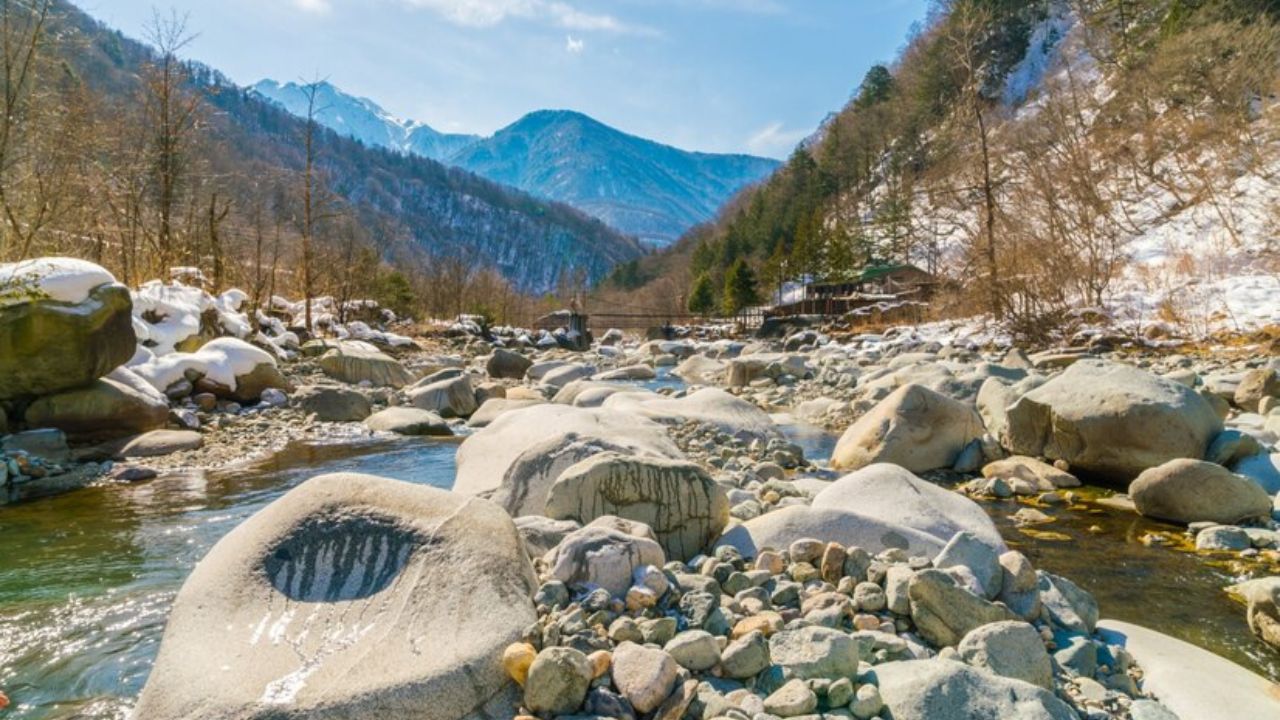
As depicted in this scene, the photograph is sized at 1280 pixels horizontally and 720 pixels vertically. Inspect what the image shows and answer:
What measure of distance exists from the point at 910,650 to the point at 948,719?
55cm

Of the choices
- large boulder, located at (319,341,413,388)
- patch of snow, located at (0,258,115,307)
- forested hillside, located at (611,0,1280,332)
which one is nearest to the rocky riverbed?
patch of snow, located at (0,258,115,307)

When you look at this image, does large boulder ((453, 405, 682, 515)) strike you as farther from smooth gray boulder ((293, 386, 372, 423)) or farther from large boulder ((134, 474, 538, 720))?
smooth gray boulder ((293, 386, 372, 423))

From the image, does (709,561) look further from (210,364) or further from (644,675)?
(210,364)

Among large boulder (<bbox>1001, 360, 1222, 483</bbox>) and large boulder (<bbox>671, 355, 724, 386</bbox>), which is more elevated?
large boulder (<bbox>1001, 360, 1222, 483</bbox>)

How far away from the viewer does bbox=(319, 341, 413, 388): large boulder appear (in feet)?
50.0

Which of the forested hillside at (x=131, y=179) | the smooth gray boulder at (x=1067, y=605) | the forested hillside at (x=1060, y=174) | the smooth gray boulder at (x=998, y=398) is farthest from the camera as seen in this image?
the forested hillside at (x=1060, y=174)

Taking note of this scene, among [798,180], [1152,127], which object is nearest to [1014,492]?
[1152,127]

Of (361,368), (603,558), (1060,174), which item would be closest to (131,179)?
(361,368)

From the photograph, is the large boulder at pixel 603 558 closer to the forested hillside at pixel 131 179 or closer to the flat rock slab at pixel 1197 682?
the flat rock slab at pixel 1197 682

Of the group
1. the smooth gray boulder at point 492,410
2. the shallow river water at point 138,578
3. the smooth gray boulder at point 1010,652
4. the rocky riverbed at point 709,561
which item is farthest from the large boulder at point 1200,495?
the smooth gray boulder at point 492,410

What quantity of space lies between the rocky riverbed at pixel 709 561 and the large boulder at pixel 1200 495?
0.02 metres

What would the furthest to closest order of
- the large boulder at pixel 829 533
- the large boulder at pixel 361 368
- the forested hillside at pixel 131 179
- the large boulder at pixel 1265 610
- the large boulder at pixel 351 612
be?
1. the large boulder at pixel 361 368
2. the forested hillside at pixel 131 179
3. the large boulder at pixel 829 533
4. the large boulder at pixel 1265 610
5. the large boulder at pixel 351 612

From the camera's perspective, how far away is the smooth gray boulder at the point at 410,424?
10.4m

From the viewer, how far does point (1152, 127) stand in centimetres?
3067
